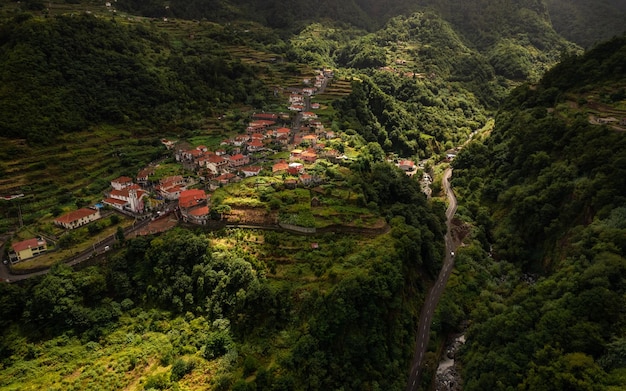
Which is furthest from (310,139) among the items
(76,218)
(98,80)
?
(98,80)

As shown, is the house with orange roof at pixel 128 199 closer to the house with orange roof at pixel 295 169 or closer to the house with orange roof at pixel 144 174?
the house with orange roof at pixel 144 174

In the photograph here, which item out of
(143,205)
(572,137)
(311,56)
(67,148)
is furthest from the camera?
(311,56)

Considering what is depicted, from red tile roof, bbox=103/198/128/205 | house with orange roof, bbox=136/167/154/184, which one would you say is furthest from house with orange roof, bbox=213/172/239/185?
red tile roof, bbox=103/198/128/205

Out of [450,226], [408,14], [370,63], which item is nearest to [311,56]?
[370,63]

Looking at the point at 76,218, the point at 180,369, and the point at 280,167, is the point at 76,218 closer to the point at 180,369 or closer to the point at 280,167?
the point at 180,369

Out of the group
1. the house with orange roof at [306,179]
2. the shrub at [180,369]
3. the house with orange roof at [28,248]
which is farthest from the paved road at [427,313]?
the house with orange roof at [28,248]

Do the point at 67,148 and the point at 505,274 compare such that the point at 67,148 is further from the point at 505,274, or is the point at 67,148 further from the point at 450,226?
the point at 505,274

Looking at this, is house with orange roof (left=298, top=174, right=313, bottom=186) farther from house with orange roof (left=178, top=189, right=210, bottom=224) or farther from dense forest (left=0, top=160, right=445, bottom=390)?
house with orange roof (left=178, top=189, right=210, bottom=224)
